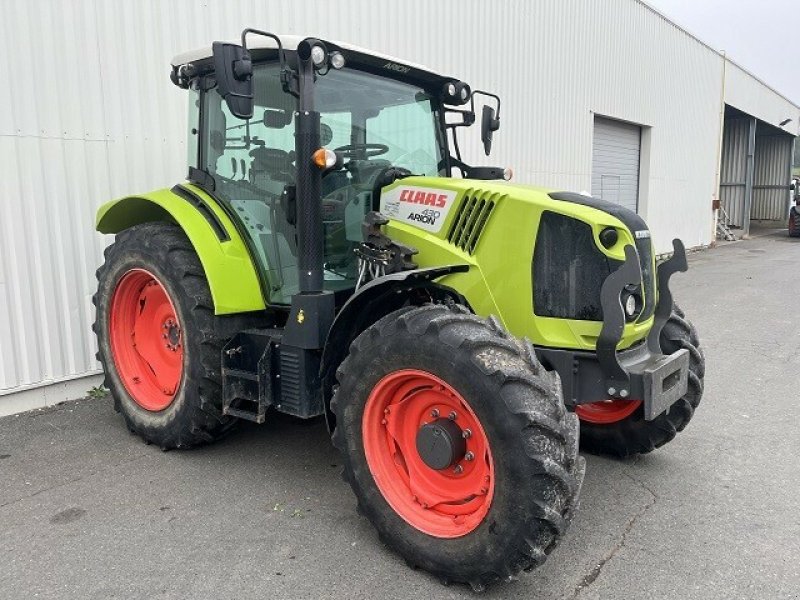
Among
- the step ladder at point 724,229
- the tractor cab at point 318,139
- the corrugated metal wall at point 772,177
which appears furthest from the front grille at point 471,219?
the corrugated metal wall at point 772,177

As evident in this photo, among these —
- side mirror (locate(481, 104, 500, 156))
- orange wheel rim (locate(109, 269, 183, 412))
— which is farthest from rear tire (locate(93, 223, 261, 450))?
side mirror (locate(481, 104, 500, 156))

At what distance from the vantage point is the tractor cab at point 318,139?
3.57 meters

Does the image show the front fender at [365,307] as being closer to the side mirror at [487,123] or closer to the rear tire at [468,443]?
the rear tire at [468,443]

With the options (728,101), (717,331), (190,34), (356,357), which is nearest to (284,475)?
(356,357)

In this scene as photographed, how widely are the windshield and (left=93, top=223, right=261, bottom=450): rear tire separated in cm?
41

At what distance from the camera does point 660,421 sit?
3.92 meters

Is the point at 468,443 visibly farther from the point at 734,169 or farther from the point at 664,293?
the point at 734,169

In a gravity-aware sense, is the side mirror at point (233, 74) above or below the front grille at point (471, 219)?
above

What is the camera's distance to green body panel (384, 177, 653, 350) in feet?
10.4

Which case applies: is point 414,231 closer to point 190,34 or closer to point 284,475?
point 284,475

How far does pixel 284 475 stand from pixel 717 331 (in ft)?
20.4

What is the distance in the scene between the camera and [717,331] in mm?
8195

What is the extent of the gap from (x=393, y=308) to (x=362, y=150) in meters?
0.97

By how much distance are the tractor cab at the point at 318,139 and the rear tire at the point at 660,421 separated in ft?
5.70
